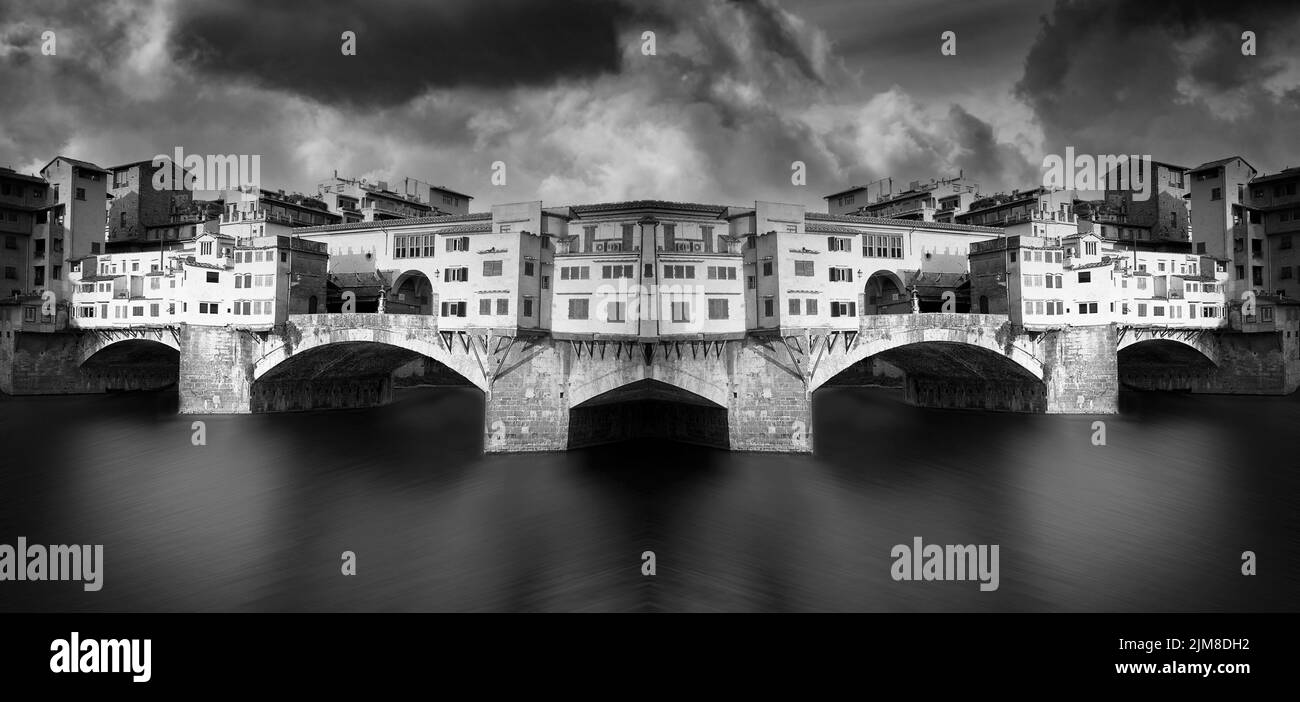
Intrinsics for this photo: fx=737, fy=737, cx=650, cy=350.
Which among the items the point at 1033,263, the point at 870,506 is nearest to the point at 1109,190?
the point at 1033,263

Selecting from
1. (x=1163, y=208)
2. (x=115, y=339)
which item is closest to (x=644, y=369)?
(x=115, y=339)

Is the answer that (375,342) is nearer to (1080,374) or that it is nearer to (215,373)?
(215,373)

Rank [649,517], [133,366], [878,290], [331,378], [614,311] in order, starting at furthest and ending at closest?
[133,366]
[878,290]
[331,378]
[614,311]
[649,517]

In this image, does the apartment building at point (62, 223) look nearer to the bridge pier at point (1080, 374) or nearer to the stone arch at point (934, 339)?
the stone arch at point (934, 339)

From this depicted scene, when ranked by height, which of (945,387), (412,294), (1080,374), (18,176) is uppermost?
(18,176)

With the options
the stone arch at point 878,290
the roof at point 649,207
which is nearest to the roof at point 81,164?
the roof at point 649,207

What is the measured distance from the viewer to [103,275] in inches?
2327

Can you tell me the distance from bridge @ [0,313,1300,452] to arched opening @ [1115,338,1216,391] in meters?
0.15

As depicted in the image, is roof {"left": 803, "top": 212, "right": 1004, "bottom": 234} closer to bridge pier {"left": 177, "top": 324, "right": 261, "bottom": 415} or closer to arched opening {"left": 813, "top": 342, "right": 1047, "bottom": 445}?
arched opening {"left": 813, "top": 342, "right": 1047, "bottom": 445}

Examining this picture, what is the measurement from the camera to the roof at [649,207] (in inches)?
1989

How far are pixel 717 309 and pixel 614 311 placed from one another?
496 cm
